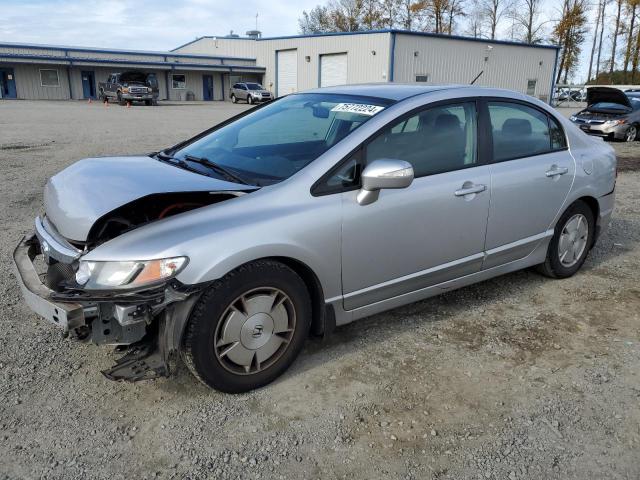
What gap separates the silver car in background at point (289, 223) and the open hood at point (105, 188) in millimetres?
13

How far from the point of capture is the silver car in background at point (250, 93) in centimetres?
3925

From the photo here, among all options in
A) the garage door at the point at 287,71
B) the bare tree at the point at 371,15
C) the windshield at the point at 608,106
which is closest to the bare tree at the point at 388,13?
the bare tree at the point at 371,15

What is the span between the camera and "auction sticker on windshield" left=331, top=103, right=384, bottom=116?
3.44m

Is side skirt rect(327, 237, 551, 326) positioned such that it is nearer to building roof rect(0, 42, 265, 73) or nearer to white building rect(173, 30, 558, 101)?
white building rect(173, 30, 558, 101)

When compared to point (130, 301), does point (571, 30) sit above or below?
above

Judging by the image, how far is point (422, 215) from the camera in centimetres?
343

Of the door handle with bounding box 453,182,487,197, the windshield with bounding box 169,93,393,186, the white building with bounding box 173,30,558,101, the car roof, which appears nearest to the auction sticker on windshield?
the windshield with bounding box 169,93,393,186

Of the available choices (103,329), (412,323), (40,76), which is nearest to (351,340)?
(412,323)

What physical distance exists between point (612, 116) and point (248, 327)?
1663cm

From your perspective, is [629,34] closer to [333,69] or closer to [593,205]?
[333,69]

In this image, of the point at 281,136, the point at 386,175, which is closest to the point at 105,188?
the point at 281,136

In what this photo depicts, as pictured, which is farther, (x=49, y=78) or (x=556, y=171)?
(x=49, y=78)

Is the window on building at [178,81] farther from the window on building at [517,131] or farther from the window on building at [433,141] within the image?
the window on building at [433,141]

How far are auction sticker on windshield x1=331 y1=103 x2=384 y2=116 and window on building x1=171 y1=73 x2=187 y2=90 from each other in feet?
155
